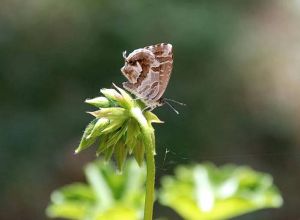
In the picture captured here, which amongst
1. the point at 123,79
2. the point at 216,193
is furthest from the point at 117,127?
the point at 123,79

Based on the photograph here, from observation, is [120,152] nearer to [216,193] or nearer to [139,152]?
[139,152]

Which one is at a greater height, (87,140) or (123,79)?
(123,79)

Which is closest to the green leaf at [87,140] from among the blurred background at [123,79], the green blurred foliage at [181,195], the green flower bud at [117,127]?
the green flower bud at [117,127]

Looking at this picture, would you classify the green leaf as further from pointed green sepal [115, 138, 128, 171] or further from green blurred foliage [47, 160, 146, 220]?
green blurred foliage [47, 160, 146, 220]

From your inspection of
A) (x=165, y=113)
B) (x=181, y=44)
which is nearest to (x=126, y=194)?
(x=165, y=113)

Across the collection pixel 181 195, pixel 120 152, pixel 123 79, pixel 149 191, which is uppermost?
pixel 123 79

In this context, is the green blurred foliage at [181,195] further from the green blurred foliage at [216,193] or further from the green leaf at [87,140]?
the green leaf at [87,140]

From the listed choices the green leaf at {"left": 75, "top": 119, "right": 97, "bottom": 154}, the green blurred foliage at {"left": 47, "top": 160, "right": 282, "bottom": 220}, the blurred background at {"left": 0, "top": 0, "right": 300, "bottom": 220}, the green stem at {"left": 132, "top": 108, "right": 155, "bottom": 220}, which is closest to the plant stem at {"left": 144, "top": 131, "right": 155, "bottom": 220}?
the green stem at {"left": 132, "top": 108, "right": 155, "bottom": 220}
